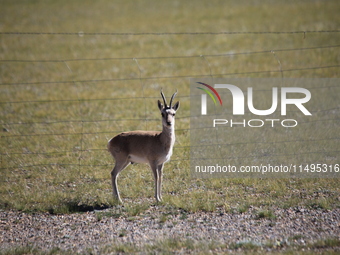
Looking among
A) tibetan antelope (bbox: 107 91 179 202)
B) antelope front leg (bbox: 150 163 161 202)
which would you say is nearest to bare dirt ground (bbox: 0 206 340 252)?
antelope front leg (bbox: 150 163 161 202)

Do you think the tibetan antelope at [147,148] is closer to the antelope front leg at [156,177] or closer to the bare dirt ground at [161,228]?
the antelope front leg at [156,177]

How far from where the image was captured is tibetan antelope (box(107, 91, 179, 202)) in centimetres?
1054

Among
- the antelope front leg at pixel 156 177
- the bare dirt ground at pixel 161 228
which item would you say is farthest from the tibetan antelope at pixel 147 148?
the bare dirt ground at pixel 161 228

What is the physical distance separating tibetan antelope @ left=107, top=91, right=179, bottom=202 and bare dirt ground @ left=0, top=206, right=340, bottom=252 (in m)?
0.87

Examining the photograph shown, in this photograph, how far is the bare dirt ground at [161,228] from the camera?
8789 mm

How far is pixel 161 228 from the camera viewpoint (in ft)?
30.7

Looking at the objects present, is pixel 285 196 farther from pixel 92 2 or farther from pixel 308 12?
pixel 92 2

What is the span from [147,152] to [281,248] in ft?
11.8

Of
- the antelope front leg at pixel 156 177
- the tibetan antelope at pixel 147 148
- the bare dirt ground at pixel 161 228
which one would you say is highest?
the tibetan antelope at pixel 147 148

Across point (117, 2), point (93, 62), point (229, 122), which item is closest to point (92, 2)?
point (117, 2)

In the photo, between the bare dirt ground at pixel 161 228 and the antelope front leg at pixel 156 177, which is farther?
the antelope front leg at pixel 156 177

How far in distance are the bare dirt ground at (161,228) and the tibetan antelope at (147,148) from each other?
0.87 metres

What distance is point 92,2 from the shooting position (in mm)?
53438

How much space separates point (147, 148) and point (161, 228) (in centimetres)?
196
